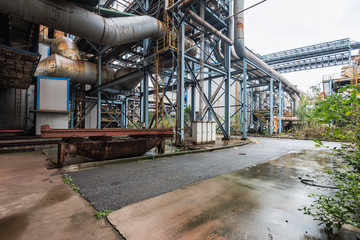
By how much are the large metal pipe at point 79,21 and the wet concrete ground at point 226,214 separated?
5.61m

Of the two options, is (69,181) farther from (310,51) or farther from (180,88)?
(310,51)

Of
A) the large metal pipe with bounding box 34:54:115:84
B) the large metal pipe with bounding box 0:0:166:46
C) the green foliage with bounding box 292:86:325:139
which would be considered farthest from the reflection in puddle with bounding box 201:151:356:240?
the large metal pipe with bounding box 34:54:115:84

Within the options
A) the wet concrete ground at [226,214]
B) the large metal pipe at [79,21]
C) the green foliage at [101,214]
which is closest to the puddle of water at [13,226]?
the green foliage at [101,214]

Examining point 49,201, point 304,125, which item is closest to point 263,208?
point 49,201

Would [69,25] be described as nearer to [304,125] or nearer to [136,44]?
[136,44]

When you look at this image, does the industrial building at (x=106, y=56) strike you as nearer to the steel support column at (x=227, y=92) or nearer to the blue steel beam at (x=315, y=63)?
the steel support column at (x=227, y=92)

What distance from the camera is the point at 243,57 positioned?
38.0ft

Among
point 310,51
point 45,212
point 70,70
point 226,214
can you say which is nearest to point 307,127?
point 310,51

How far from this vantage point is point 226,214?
197 centimetres

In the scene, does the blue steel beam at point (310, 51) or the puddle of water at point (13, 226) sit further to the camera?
the blue steel beam at point (310, 51)

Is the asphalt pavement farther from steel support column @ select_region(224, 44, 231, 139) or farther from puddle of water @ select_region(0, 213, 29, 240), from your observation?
steel support column @ select_region(224, 44, 231, 139)

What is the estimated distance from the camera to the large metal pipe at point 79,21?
13.6ft

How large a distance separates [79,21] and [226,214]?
252 inches

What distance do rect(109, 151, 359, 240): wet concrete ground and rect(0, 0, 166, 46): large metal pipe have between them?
5610 millimetres
